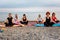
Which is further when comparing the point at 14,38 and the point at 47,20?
the point at 47,20

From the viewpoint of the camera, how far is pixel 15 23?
13.4 m

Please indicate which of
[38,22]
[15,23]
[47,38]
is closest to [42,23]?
[38,22]

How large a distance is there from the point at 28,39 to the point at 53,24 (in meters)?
5.09

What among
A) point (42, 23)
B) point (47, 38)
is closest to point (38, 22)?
point (42, 23)

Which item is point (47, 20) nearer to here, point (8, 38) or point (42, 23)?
point (42, 23)

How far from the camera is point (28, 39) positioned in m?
8.38

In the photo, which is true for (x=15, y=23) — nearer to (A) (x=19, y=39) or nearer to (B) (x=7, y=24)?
(B) (x=7, y=24)

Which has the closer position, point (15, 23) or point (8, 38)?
point (8, 38)

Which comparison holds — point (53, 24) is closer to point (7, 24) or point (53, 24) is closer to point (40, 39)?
point (7, 24)

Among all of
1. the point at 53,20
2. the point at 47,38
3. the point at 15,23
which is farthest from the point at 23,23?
the point at 47,38

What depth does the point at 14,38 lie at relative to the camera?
8.62 m

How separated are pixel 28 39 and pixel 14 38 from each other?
0.51 metres

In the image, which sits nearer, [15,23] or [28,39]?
[28,39]

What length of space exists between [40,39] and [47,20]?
505 cm
